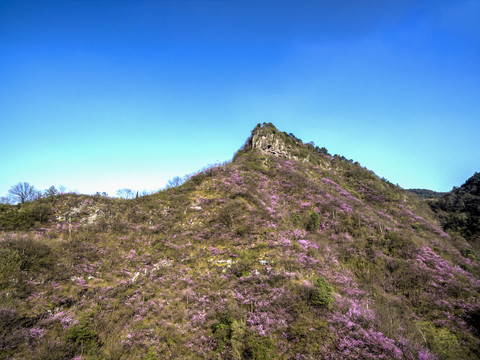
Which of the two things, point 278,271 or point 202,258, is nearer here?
point 278,271

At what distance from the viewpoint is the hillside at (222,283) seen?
29.5 ft

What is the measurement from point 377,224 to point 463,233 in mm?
33924

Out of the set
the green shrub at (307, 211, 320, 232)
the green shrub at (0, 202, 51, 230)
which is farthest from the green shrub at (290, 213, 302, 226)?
the green shrub at (0, 202, 51, 230)

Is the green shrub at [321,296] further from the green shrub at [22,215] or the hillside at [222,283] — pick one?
the green shrub at [22,215]

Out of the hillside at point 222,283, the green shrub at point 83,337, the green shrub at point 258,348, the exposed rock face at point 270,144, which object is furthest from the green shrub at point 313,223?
the exposed rock face at point 270,144

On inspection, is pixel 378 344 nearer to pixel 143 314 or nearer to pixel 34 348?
pixel 143 314

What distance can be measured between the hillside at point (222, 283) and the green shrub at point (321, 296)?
0.07m

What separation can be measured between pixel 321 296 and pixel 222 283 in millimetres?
6293

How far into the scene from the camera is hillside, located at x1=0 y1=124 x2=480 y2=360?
8.98 m

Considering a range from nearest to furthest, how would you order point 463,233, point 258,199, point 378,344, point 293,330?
point 378,344 → point 293,330 → point 258,199 → point 463,233

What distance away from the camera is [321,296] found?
35.1ft

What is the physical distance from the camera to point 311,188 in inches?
1027

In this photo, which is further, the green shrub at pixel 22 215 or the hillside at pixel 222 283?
the green shrub at pixel 22 215

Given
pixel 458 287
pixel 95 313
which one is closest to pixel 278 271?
pixel 95 313
